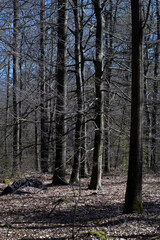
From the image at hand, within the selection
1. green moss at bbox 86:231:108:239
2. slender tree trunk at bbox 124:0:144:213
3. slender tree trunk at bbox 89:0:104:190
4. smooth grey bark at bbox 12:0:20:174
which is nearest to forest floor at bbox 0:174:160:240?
green moss at bbox 86:231:108:239

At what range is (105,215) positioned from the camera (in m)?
6.11

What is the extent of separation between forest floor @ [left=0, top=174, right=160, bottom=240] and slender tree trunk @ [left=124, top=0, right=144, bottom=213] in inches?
15.2

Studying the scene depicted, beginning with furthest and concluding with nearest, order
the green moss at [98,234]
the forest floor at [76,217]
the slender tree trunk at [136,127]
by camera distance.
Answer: the slender tree trunk at [136,127], the forest floor at [76,217], the green moss at [98,234]

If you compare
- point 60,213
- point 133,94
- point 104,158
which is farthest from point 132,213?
point 104,158

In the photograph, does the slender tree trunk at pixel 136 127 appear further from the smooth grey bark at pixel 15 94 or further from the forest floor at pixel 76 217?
the smooth grey bark at pixel 15 94

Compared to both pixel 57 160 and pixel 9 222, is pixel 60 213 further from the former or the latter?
pixel 57 160

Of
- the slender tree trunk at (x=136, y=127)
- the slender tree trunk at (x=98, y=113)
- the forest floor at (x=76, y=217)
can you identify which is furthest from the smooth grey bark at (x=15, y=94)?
the slender tree trunk at (x=136, y=127)

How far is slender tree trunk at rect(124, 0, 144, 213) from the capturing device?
579 cm

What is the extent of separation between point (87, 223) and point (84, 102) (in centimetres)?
472

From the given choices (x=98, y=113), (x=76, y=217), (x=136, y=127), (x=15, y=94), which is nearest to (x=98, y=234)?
(x=76, y=217)

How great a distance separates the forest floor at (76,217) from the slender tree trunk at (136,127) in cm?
39

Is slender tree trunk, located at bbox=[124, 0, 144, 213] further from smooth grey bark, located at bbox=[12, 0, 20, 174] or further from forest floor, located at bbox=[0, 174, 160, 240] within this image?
smooth grey bark, located at bbox=[12, 0, 20, 174]

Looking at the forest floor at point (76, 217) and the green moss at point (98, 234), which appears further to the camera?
the forest floor at point (76, 217)

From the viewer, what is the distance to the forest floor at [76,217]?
4855 millimetres
